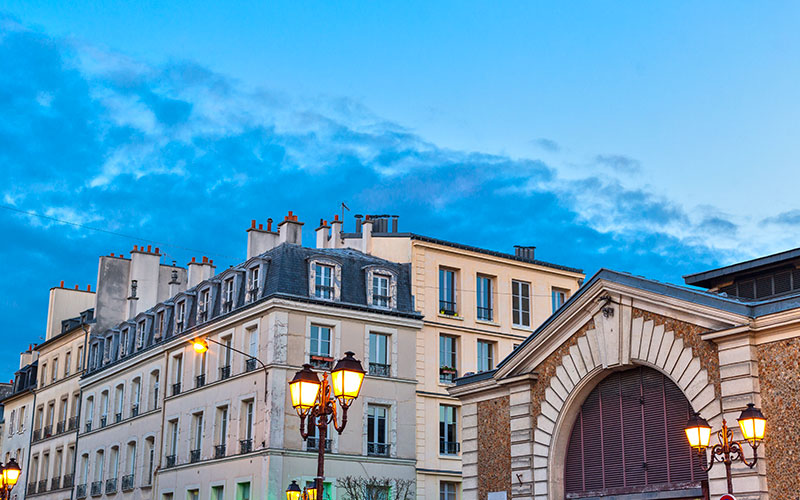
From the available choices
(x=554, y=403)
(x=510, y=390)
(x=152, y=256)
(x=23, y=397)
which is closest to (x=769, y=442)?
(x=554, y=403)

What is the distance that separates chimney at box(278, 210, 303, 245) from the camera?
39.8 metres

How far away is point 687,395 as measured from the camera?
18.9 m

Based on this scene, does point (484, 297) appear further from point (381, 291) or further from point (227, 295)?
point (227, 295)

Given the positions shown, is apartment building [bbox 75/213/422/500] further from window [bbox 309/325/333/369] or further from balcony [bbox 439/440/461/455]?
balcony [bbox 439/440/461/455]

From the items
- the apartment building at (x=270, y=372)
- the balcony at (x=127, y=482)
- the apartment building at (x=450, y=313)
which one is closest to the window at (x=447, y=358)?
the apartment building at (x=450, y=313)

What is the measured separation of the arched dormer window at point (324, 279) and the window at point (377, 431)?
13.7 feet

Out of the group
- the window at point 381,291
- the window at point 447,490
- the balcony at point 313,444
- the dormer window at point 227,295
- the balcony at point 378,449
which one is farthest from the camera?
the dormer window at point 227,295

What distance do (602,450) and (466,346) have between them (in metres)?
17.7

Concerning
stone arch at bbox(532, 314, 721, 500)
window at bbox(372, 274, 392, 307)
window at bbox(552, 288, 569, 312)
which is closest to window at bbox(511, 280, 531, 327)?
window at bbox(552, 288, 569, 312)

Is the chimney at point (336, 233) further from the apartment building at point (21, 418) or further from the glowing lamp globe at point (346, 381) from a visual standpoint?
the glowing lamp globe at point (346, 381)

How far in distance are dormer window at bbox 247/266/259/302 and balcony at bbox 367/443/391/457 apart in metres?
6.60

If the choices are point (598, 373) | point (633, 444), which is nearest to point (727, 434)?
point (633, 444)

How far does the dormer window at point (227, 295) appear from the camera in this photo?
Answer: 38.1 m

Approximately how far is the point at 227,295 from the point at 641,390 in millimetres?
21318
